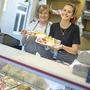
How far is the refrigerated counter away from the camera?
1.02 meters

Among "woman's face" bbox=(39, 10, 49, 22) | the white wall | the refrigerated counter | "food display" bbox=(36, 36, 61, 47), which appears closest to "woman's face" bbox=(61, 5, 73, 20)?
"woman's face" bbox=(39, 10, 49, 22)

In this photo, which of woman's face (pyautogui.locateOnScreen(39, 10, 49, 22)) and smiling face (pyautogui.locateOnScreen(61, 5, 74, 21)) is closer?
smiling face (pyautogui.locateOnScreen(61, 5, 74, 21))

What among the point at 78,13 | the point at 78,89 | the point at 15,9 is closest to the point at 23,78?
the point at 78,89

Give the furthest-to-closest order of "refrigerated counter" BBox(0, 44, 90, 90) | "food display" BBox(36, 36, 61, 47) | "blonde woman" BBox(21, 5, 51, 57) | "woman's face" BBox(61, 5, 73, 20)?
1. "woman's face" BBox(61, 5, 73, 20)
2. "blonde woman" BBox(21, 5, 51, 57)
3. "food display" BBox(36, 36, 61, 47)
4. "refrigerated counter" BBox(0, 44, 90, 90)

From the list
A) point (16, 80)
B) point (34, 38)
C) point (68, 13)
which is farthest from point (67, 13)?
point (16, 80)

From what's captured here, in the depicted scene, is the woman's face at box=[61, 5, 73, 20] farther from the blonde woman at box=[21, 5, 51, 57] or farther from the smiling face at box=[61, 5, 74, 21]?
the blonde woman at box=[21, 5, 51, 57]

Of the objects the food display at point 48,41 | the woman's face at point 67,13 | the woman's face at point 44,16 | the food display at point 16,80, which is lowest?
the food display at point 16,80

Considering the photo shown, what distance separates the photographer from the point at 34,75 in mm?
1207

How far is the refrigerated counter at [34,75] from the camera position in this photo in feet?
3.35

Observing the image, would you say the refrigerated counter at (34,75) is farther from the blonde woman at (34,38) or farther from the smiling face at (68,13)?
the smiling face at (68,13)

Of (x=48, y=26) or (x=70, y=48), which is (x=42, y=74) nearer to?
(x=70, y=48)

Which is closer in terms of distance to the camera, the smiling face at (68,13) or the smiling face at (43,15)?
the smiling face at (68,13)

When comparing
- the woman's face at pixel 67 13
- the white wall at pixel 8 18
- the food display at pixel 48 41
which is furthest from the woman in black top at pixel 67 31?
the white wall at pixel 8 18

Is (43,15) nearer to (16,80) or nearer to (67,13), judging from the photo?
(67,13)
